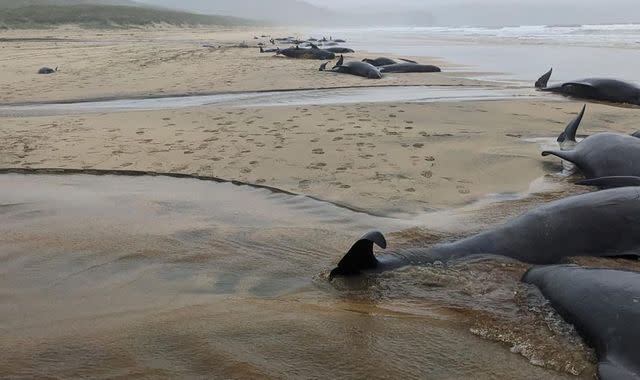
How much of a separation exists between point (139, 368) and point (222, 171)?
3107 mm

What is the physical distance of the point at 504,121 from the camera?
742cm

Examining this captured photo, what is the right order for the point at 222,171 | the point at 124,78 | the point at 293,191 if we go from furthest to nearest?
the point at 124,78 < the point at 222,171 < the point at 293,191

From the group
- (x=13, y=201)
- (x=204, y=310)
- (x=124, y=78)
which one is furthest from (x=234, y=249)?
(x=124, y=78)

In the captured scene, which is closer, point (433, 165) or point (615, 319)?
point (615, 319)

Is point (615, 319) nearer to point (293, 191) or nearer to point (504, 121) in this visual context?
point (293, 191)

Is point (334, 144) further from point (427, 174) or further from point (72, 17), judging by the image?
point (72, 17)

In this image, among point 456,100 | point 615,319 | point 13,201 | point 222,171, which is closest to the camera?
point 615,319

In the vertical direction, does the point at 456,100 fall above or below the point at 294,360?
above

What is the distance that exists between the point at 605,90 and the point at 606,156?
19.0 ft

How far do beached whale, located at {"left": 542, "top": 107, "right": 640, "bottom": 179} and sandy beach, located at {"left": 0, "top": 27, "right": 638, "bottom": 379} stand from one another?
25 centimetres

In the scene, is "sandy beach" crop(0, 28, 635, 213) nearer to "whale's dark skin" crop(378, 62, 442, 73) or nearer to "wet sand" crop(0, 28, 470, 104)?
"wet sand" crop(0, 28, 470, 104)

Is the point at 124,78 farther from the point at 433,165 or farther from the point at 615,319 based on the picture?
the point at 615,319

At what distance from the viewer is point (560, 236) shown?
3.39 meters

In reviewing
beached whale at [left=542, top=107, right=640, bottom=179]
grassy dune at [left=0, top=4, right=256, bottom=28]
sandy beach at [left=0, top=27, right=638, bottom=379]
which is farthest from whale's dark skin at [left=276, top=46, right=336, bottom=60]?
grassy dune at [left=0, top=4, right=256, bottom=28]
